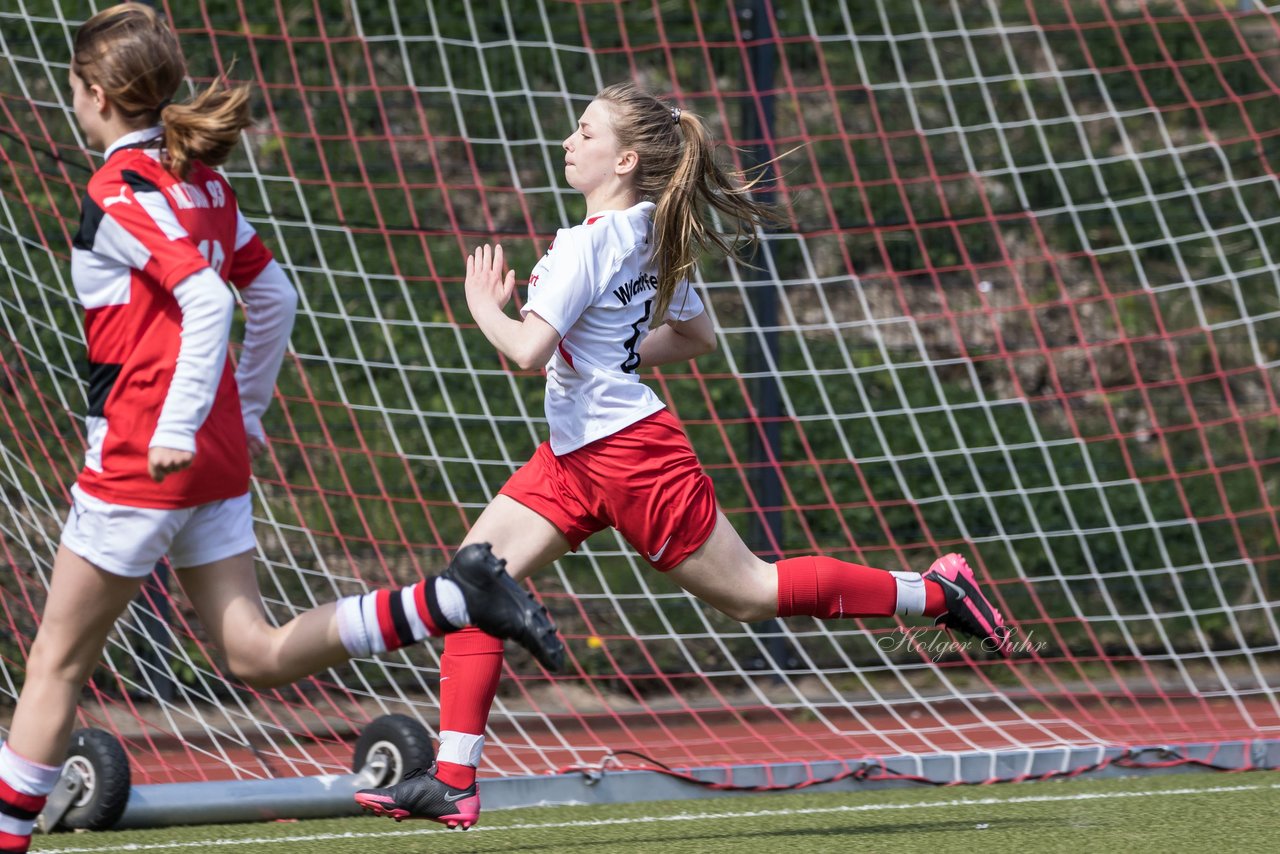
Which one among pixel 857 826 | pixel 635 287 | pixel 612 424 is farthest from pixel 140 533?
pixel 857 826

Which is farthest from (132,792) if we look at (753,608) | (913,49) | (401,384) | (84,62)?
(913,49)

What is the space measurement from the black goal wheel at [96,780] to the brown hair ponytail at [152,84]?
1.67m

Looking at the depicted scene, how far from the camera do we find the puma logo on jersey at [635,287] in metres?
3.18

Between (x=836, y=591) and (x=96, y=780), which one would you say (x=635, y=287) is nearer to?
(x=836, y=591)

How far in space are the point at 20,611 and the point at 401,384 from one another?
161cm

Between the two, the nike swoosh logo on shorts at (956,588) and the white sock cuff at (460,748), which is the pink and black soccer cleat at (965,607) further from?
the white sock cuff at (460,748)

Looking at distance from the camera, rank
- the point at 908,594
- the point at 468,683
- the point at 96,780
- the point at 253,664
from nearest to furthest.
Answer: the point at 253,664
the point at 468,683
the point at 908,594
the point at 96,780

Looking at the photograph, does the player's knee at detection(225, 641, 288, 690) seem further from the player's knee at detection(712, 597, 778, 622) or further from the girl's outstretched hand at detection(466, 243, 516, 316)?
the player's knee at detection(712, 597, 778, 622)

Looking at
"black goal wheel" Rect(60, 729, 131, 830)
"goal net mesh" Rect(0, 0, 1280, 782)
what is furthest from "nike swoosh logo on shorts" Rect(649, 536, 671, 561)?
"goal net mesh" Rect(0, 0, 1280, 782)

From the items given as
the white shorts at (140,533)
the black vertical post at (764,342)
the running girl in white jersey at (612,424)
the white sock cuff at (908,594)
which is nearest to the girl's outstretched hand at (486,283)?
the running girl in white jersey at (612,424)

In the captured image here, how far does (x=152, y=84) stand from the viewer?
2.75 m

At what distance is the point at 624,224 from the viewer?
125 inches

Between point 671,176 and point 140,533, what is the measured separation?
4.36 feet

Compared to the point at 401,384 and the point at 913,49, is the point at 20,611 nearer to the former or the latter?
the point at 401,384
